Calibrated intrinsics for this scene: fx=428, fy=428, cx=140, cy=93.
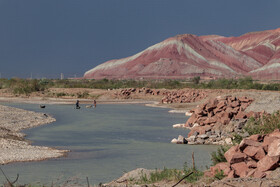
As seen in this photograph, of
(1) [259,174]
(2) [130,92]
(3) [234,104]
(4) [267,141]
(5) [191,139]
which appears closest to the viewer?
(1) [259,174]

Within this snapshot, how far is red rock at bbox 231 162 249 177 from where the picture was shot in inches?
410

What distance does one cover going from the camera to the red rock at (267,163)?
32.5 feet

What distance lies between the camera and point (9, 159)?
15961mm

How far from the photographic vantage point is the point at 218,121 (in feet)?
85.3

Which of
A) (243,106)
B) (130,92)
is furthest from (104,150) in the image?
(130,92)

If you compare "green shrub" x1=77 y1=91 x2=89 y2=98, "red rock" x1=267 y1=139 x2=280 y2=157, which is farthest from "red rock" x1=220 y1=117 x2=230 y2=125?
"green shrub" x1=77 y1=91 x2=89 y2=98

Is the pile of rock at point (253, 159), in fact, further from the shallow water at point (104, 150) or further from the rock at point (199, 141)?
the rock at point (199, 141)

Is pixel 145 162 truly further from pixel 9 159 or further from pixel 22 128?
pixel 22 128

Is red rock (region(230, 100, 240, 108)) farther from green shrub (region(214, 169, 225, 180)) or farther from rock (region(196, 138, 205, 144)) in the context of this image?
green shrub (region(214, 169, 225, 180))

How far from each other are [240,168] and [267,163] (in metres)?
0.78

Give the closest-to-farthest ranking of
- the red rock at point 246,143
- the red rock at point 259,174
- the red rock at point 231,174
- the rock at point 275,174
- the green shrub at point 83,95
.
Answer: the rock at point 275,174
the red rock at point 259,174
the red rock at point 231,174
the red rock at point 246,143
the green shrub at point 83,95

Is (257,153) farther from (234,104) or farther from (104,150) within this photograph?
(234,104)

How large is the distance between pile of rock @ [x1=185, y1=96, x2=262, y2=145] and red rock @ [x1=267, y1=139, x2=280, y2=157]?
994 cm

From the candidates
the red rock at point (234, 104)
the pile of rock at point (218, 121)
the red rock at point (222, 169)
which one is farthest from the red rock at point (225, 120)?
the red rock at point (222, 169)
